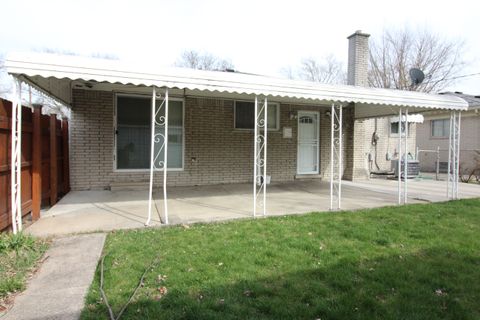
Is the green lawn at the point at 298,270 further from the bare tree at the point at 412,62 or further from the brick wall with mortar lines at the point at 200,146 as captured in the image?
the bare tree at the point at 412,62

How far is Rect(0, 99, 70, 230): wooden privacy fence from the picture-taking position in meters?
4.35

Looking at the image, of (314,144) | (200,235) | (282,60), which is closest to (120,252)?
(200,235)

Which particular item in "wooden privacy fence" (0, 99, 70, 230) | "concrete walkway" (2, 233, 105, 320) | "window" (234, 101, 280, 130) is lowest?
"concrete walkway" (2, 233, 105, 320)

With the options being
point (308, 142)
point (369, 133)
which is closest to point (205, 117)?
point (308, 142)

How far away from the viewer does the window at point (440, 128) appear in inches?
726

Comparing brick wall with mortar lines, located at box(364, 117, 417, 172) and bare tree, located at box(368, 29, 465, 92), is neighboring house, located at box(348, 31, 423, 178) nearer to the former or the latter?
brick wall with mortar lines, located at box(364, 117, 417, 172)

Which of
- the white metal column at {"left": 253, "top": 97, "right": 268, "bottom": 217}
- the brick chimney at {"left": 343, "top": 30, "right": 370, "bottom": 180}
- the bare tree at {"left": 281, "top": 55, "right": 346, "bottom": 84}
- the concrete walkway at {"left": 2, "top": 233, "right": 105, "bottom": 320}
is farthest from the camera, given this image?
the bare tree at {"left": 281, "top": 55, "right": 346, "bottom": 84}

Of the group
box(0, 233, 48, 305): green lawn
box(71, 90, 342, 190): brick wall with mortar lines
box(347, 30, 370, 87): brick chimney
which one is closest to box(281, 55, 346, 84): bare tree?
box(347, 30, 370, 87): brick chimney

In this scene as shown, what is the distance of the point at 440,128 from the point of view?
62.0ft

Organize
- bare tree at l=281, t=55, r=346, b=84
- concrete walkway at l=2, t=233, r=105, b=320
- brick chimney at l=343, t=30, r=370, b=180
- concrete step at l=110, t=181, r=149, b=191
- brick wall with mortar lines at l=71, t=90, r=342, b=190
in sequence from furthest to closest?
1. bare tree at l=281, t=55, r=346, b=84
2. brick chimney at l=343, t=30, r=370, b=180
3. concrete step at l=110, t=181, r=149, b=191
4. brick wall with mortar lines at l=71, t=90, r=342, b=190
5. concrete walkway at l=2, t=233, r=105, b=320

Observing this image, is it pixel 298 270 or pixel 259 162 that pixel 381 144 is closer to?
pixel 259 162

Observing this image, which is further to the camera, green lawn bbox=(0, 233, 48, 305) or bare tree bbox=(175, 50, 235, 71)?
bare tree bbox=(175, 50, 235, 71)

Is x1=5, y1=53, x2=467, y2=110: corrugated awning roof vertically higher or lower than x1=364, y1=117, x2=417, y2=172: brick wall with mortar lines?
higher

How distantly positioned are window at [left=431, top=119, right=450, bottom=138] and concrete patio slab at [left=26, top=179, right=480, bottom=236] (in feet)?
34.6
